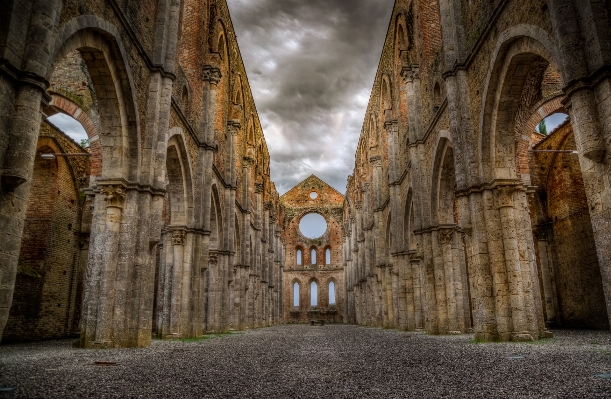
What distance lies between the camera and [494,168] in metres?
10.7

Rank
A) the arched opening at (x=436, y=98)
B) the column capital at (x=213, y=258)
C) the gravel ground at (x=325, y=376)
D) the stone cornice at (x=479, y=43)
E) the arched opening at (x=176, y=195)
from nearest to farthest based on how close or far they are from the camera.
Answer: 1. the gravel ground at (x=325, y=376)
2. the stone cornice at (x=479, y=43)
3. the arched opening at (x=176, y=195)
4. the arched opening at (x=436, y=98)
5. the column capital at (x=213, y=258)

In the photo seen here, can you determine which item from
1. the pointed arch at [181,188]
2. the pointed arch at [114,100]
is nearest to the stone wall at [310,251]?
the pointed arch at [181,188]

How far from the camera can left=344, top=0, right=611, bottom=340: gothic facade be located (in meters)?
6.25

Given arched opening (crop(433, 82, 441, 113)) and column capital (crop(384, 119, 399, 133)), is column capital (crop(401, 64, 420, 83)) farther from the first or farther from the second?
column capital (crop(384, 119, 399, 133))

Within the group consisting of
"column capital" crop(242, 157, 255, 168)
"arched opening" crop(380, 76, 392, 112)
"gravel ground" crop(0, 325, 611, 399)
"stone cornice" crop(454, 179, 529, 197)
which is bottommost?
"gravel ground" crop(0, 325, 611, 399)

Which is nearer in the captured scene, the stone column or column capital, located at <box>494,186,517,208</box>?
column capital, located at <box>494,186,517,208</box>

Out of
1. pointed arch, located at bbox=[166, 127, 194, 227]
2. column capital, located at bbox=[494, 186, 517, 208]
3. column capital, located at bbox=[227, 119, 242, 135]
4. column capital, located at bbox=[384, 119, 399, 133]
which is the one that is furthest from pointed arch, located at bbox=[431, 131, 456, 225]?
column capital, located at bbox=[227, 119, 242, 135]

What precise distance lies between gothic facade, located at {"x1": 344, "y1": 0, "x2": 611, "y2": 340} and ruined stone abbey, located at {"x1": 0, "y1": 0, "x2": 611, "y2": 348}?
46 millimetres

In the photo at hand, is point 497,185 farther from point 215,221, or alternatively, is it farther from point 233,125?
point 233,125

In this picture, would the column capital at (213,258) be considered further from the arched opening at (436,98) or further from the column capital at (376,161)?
the column capital at (376,161)

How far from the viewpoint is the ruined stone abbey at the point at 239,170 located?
6.04m

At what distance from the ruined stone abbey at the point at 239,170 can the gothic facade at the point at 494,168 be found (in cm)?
5

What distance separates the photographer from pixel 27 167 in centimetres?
542

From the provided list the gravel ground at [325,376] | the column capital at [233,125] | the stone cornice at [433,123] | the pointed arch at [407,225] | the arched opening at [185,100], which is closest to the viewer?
the gravel ground at [325,376]
